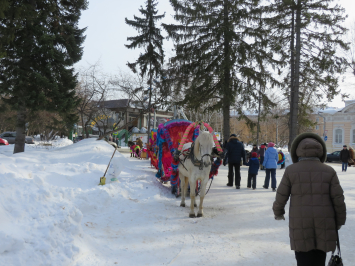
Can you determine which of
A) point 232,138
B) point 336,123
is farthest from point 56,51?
point 336,123

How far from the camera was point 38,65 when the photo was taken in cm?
1505

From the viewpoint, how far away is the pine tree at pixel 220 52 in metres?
18.5

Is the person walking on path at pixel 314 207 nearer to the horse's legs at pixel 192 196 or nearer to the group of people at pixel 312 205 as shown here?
the group of people at pixel 312 205

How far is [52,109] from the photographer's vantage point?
15.3m

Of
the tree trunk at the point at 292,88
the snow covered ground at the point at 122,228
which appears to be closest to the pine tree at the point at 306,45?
the tree trunk at the point at 292,88

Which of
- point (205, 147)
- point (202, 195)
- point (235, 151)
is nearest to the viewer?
point (205, 147)

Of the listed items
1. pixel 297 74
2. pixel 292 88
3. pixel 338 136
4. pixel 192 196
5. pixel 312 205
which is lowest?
pixel 192 196

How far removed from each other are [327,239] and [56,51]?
1548 cm

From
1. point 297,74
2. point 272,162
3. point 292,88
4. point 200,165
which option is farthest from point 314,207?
point 292,88

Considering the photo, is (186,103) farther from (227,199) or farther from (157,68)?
(227,199)

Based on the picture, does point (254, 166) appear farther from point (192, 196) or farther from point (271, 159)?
point (192, 196)

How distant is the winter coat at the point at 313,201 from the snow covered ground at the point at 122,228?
155 centimetres

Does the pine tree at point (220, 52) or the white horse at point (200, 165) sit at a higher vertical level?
the pine tree at point (220, 52)

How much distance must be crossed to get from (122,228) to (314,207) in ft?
12.7
